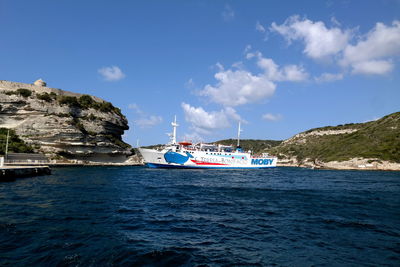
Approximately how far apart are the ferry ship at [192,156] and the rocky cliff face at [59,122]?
653 inches

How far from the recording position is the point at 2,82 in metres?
66.7

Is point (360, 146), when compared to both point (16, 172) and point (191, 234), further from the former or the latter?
point (191, 234)

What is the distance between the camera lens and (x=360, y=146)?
10862 centimetres

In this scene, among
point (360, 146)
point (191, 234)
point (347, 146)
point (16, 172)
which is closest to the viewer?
point (191, 234)

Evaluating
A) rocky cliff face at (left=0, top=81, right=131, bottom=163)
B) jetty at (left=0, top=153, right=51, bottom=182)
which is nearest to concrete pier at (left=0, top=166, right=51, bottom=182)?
jetty at (left=0, top=153, right=51, bottom=182)

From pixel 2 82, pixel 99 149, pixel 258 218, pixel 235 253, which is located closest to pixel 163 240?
pixel 235 253

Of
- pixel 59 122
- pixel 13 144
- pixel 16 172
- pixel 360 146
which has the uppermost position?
pixel 59 122

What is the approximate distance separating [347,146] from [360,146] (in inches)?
297

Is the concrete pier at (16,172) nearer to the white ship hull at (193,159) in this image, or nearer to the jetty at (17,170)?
the jetty at (17,170)

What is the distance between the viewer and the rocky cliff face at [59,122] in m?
63.1

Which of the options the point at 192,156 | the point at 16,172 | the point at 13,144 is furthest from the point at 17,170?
the point at 192,156

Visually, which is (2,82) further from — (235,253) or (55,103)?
(235,253)

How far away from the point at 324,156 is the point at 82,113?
102m

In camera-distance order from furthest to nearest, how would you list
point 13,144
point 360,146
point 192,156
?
point 360,146
point 192,156
point 13,144
